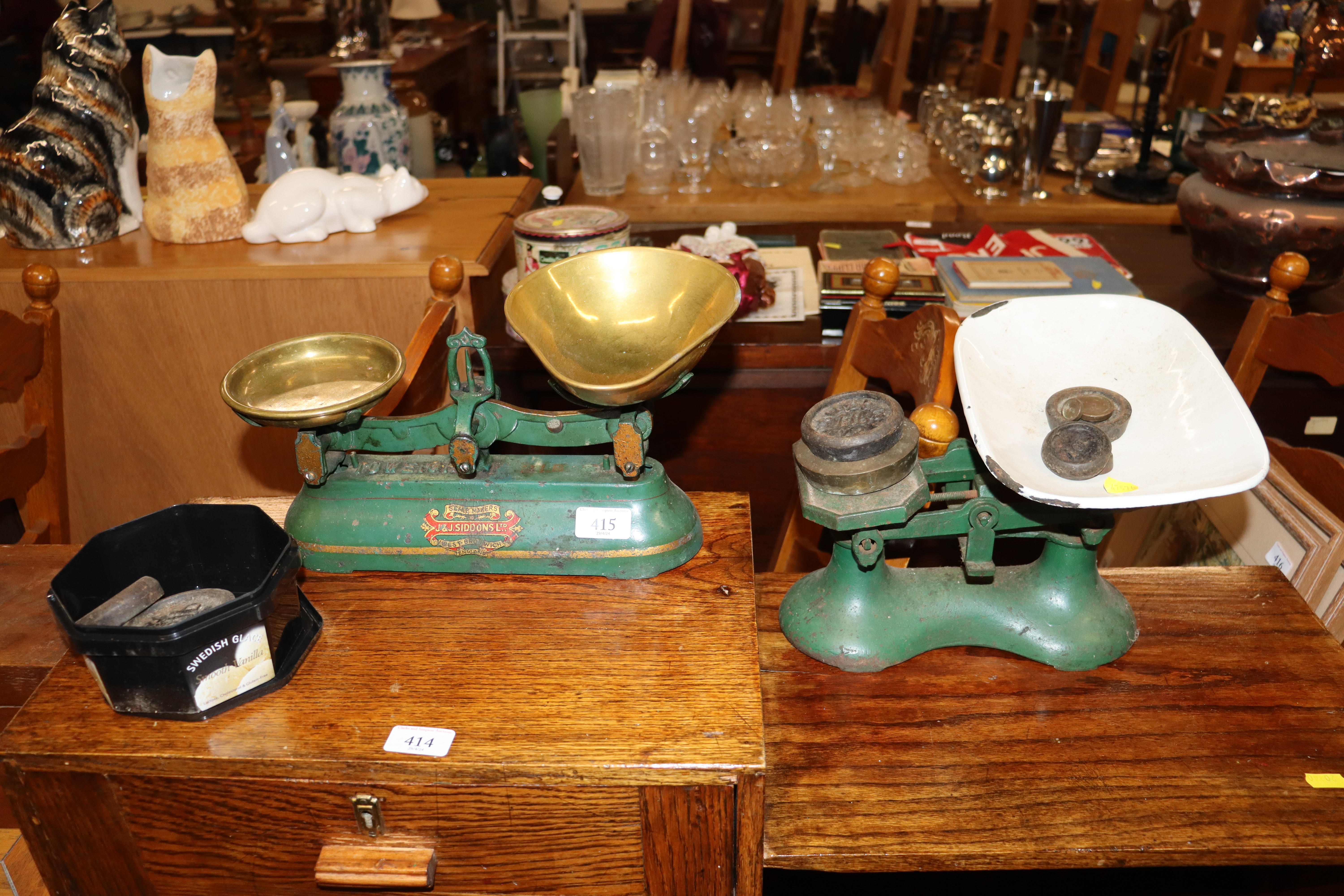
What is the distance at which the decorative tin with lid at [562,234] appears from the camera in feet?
4.57

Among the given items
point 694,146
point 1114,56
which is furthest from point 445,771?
point 1114,56

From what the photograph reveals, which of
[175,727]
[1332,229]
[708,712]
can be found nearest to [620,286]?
[708,712]

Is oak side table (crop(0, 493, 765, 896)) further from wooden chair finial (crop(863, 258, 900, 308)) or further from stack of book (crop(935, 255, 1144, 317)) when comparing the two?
stack of book (crop(935, 255, 1144, 317))

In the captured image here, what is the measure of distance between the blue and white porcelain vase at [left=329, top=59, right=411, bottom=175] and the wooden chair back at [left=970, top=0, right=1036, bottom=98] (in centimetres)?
249

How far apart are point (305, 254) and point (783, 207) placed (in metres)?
1.20

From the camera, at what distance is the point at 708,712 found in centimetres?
82

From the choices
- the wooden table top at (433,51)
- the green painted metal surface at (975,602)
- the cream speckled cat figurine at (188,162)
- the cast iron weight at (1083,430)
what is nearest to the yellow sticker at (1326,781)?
the green painted metal surface at (975,602)

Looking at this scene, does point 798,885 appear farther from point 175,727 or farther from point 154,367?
point 154,367

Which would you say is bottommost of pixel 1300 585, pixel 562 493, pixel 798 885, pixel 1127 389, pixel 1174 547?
pixel 798 885

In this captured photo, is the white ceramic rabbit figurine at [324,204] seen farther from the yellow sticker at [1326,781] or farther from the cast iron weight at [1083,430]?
the yellow sticker at [1326,781]

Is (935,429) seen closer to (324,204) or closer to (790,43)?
(324,204)

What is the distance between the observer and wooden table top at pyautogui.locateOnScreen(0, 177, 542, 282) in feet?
4.81

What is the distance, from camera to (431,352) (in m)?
1.25

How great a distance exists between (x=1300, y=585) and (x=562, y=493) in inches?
34.6
